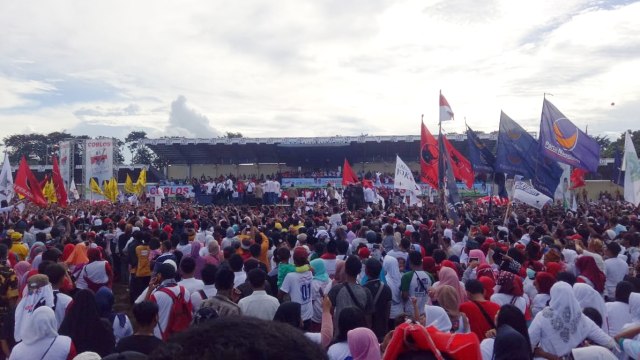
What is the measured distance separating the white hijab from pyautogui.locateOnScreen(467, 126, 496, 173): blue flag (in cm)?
1206

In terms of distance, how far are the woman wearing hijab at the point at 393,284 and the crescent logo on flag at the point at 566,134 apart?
8.73 meters

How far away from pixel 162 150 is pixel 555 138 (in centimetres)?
3112

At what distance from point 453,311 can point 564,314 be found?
88 cm

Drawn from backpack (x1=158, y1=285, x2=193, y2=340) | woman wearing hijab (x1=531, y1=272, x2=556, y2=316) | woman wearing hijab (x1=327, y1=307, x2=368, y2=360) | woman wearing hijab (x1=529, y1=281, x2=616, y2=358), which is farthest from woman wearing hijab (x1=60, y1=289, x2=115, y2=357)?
woman wearing hijab (x1=531, y1=272, x2=556, y2=316)

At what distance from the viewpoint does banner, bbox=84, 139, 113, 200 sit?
3256 centimetres

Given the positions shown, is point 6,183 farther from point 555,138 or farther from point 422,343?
point 422,343

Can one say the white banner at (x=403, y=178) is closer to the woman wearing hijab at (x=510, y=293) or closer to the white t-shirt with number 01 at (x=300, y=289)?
the white t-shirt with number 01 at (x=300, y=289)

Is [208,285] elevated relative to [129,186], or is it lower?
elevated

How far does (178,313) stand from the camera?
5508 mm

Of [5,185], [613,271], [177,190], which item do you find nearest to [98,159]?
[177,190]

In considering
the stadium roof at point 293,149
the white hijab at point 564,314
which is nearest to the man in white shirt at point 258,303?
the white hijab at point 564,314

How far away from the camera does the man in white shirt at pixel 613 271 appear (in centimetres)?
711

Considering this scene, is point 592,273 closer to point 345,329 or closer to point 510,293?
point 510,293

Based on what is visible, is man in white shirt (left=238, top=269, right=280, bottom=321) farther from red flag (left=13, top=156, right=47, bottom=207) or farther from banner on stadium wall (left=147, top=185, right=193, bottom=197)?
banner on stadium wall (left=147, top=185, right=193, bottom=197)
